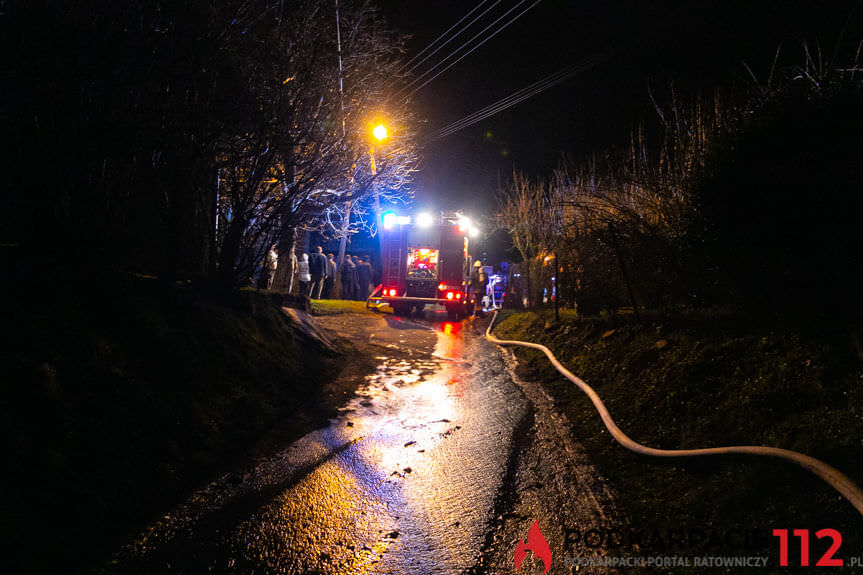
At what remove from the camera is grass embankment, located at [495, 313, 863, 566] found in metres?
2.36

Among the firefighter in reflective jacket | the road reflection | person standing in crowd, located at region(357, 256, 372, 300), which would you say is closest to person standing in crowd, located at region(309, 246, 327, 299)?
person standing in crowd, located at region(357, 256, 372, 300)

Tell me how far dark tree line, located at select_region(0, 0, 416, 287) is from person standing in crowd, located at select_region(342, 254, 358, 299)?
48.6ft

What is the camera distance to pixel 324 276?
17.6 metres

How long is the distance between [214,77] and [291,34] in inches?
121

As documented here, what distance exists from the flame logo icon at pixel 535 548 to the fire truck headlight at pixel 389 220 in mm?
14297

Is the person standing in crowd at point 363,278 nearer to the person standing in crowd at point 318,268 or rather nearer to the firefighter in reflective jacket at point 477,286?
the person standing in crowd at point 318,268

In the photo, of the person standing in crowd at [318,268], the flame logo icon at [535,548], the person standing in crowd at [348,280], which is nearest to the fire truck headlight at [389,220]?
the person standing in crowd at [318,268]

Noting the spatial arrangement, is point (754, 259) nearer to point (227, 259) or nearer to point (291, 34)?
point (227, 259)

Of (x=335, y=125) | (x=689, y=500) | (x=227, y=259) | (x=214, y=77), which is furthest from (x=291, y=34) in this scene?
(x=689, y=500)

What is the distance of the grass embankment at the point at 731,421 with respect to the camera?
2.36m

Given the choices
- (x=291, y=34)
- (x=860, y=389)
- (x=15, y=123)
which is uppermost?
(x=291, y=34)

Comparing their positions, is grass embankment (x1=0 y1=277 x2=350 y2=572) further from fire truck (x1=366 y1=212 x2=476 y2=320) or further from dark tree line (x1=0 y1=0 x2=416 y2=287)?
fire truck (x1=366 y1=212 x2=476 y2=320)

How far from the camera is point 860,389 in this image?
A: 2.89 metres

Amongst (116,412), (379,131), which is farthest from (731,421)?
(379,131)
